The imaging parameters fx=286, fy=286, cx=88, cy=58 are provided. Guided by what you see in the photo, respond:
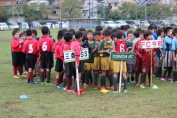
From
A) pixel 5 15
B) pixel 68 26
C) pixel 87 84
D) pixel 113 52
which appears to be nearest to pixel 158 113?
pixel 113 52

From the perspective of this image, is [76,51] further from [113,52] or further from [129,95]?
[129,95]

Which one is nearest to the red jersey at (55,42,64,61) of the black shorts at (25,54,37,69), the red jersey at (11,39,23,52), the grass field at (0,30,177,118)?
the grass field at (0,30,177,118)

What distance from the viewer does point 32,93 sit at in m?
8.38

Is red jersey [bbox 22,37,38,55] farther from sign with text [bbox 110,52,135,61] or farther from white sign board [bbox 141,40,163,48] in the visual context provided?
white sign board [bbox 141,40,163,48]

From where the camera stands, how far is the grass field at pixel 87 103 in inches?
244

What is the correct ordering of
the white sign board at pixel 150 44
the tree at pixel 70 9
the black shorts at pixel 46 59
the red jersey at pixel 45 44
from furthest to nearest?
the tree at pixel 70 9, the black shorts at pixel 46 59, the red jersey at pixel 45 44, the white sign board at pixel 150 44

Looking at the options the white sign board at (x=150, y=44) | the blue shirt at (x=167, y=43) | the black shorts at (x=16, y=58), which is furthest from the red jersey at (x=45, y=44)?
the blue shirt at (x=167, y=43)

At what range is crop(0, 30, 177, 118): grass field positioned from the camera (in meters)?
6.21

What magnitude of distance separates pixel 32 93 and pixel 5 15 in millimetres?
58141

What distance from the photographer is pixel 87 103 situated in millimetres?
7129

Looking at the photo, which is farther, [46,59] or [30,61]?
[30,61]

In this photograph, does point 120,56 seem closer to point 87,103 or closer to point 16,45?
point 87,103

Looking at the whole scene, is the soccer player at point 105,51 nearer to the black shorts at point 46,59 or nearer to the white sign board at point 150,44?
the white sign board at point 150,44

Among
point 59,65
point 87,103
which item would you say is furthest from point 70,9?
point 87,103
